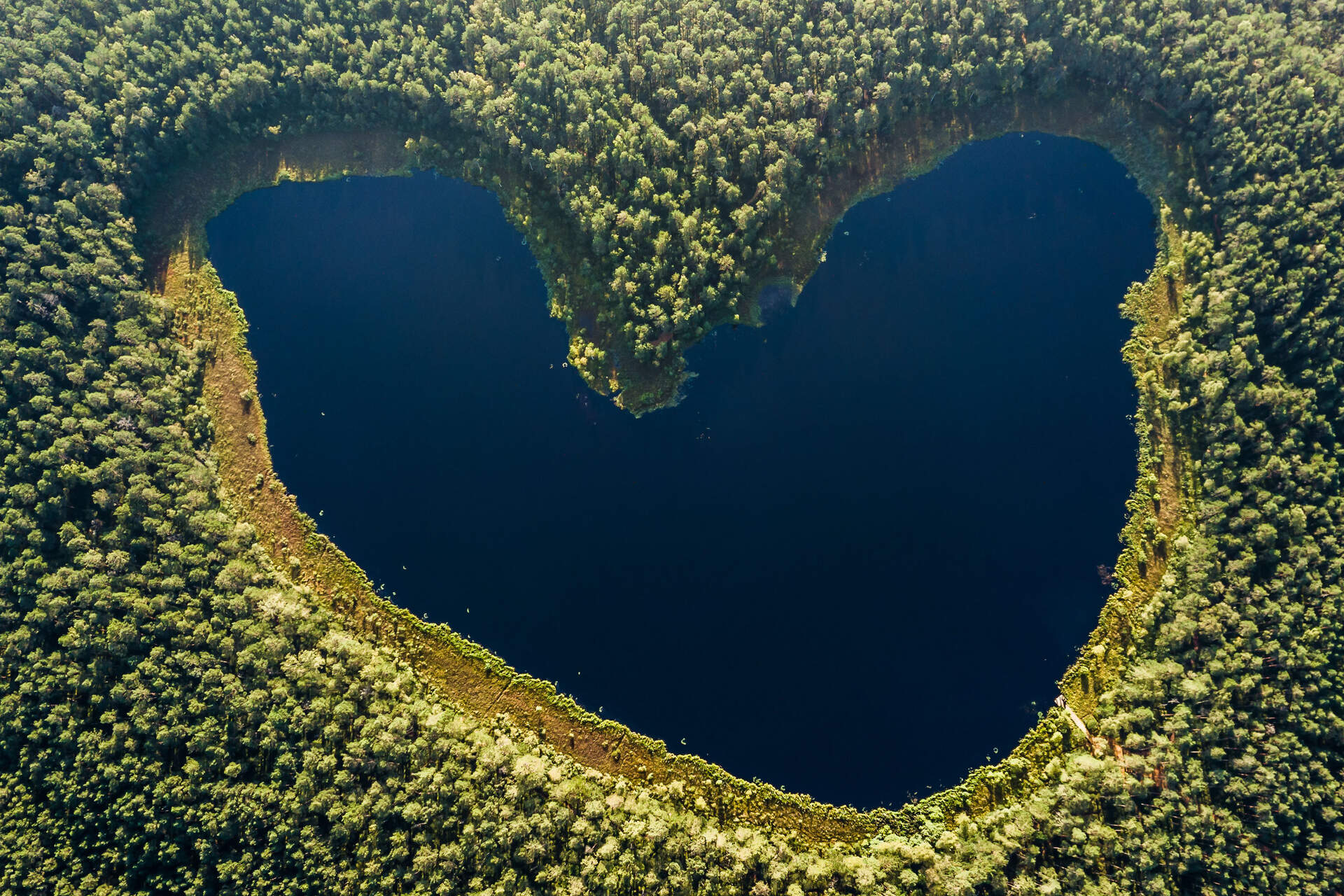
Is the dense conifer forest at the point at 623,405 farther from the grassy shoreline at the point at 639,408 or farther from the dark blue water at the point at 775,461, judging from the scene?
the dark blue water at the point at 775,461

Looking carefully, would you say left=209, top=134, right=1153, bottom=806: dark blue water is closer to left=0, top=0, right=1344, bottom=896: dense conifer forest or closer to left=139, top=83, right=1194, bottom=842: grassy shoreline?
left=139, top=83, right=1194, bottom=842: grassy shoreline

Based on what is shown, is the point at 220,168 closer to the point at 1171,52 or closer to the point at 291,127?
the point at 291,127

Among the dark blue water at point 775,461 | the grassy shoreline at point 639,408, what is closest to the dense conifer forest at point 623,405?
the grassy shoreline at point 639,408

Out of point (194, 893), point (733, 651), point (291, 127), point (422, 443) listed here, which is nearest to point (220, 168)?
point (291, 127)

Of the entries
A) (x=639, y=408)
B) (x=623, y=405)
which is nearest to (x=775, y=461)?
(x=639, y=408)

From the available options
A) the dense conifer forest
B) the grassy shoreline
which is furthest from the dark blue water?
the dense conifer forest

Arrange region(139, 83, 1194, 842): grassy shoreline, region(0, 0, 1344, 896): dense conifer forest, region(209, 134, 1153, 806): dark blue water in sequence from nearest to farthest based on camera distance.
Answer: region(0, 0, 1344, 896): dense conifer forest → region(139, 83, 1194, 842): grassy shoreline → region(209, 134, 1153, 806): dark blue water

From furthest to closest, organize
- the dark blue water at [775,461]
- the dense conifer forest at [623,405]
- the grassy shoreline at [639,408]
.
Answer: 1. the dark blue water at [775,461]
2. the grassy shoreline at [639,408]
3. the dense conifer forest at [623,405]
